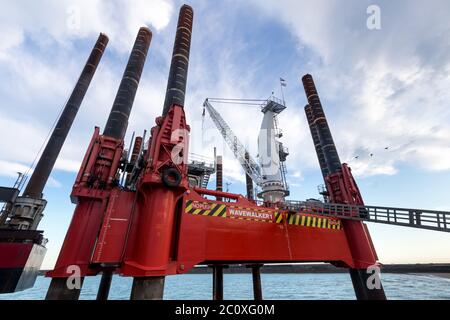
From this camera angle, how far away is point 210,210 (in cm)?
1091

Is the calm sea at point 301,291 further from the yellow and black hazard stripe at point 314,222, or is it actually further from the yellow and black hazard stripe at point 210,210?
the yellow and black hazard stripe at point 210,210

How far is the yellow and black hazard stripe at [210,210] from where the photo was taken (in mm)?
10469

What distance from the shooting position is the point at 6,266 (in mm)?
9867

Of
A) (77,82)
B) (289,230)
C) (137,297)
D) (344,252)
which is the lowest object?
(137,297)

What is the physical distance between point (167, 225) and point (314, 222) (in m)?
9.44

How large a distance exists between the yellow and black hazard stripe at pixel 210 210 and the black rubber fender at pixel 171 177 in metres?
1.52

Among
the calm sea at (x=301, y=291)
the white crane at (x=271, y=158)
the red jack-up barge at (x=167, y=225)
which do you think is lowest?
the calm sea at (x=301, y=291)

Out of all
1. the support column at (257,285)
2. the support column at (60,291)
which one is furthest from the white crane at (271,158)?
the support column at (60,291)

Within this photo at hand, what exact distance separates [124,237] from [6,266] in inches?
234

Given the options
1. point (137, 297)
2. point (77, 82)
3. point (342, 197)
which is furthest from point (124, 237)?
point (77, 82)

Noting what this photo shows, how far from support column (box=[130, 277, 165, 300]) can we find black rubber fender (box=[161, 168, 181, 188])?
362 centimetres

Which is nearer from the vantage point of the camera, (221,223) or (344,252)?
(221,223)

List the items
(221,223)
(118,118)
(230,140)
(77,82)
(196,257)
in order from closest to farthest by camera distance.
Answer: (196,257) → (221,223) → (118,118) → (77,82) → (230,140)
